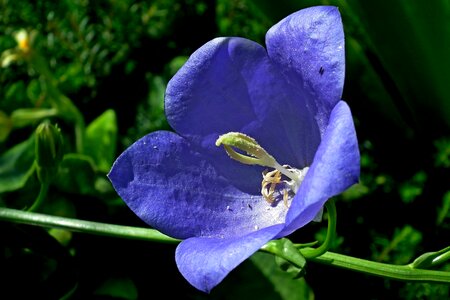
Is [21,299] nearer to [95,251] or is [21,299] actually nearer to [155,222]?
[95,251]

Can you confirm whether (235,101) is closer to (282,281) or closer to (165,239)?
(165,239)

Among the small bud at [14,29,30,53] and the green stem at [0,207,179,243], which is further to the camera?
the small bud at [14,29,30,53]

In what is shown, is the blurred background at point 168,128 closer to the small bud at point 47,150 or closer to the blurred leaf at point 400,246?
the blurred leaf at point 400,246

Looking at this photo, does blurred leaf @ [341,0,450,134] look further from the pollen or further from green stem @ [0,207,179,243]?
green stem @ [0,207,179,243]

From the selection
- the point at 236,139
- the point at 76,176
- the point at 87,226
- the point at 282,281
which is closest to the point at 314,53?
the point at 236,139

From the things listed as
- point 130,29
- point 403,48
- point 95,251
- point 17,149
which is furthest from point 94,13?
point 403,48

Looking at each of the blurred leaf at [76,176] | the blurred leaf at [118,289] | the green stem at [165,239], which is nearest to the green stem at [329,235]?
the green stem at [165,239]

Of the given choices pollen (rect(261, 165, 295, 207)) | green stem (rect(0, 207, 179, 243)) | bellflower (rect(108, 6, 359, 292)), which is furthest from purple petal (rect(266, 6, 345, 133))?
green stem (rect(0, 207, 179, 243))
